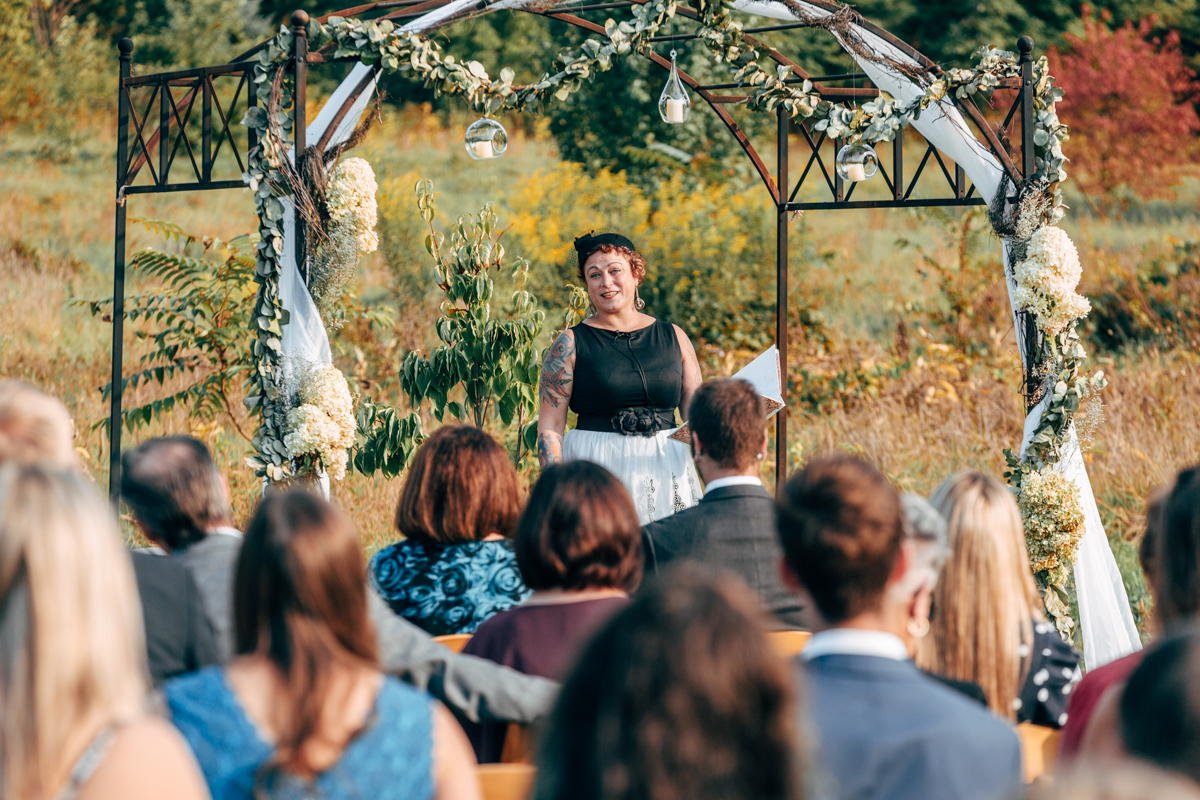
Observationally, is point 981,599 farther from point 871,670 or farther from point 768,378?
point 768,378

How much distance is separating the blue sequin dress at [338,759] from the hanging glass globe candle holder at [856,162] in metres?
3.64

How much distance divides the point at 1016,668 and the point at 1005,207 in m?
2.81

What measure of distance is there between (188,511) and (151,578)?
0.22m

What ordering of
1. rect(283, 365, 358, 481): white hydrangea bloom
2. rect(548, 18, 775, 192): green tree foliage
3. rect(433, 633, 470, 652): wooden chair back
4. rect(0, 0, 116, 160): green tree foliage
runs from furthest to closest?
1. rect(0, 0, 116, 160): green tree foliage
2. rect(548, 18, 775, 192): green tree foliage
3. rect(283, 365, 358, 481): white hydrangea bloom
4. rect(433, 633, 470, 652): wooden chair back

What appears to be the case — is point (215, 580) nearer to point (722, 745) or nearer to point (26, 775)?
point (26, 775)

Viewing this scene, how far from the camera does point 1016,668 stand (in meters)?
2.27

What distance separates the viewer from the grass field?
7.67 m

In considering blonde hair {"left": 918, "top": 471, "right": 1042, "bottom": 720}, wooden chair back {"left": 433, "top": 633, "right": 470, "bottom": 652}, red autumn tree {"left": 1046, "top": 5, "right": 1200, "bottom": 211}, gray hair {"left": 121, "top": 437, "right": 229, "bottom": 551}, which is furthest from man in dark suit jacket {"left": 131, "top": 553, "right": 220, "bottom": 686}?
red autumn tree {"left": 1046, "top": 5, "right": 1200, "bottom": 211}

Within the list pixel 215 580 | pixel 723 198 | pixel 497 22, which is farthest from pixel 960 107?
pixel 497 22

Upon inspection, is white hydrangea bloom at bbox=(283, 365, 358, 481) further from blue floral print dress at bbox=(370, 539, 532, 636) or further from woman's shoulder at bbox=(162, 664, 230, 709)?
woman's shoulder at bbox=(162, 664, 230, 709)

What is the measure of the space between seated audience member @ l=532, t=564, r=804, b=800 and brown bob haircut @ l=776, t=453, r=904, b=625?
61 centimetres

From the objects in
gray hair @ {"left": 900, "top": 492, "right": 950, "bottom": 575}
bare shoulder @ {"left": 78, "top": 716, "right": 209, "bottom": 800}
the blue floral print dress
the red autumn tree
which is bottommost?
the blue floral print dress

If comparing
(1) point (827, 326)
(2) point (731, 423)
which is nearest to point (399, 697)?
(2) point (731, 423)

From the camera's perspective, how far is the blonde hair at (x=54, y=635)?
133 cm
